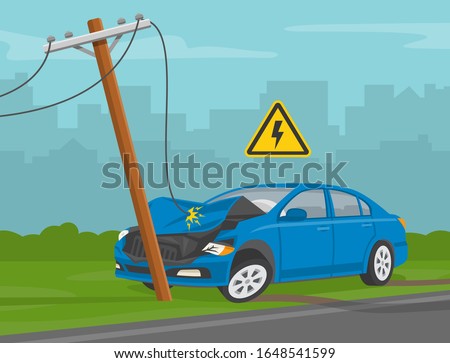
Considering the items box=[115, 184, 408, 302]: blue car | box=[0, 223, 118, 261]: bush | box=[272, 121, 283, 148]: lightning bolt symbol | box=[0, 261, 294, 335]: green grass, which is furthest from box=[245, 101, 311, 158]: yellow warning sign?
box=[0, 223, 118, 261]: bush

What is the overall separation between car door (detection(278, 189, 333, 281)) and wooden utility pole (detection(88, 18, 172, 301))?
182cm

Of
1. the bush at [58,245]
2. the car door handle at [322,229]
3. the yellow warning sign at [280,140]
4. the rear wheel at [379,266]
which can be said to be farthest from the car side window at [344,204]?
the bush at [58,245]

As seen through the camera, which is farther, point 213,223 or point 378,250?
point 378,250

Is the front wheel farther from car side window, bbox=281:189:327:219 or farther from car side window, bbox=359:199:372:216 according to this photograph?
car side window, bbox=359:199:372:216

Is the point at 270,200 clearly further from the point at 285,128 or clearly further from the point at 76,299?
the point at 76,299

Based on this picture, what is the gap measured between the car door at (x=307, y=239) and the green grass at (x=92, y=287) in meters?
0.49

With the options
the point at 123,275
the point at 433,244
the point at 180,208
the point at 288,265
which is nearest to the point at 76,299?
the point at 123,275

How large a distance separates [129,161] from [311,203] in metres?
3.05

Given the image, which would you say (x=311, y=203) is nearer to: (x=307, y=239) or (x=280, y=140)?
(x=307, y=239)

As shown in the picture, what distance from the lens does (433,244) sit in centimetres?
2144

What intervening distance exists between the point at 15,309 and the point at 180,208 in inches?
111
